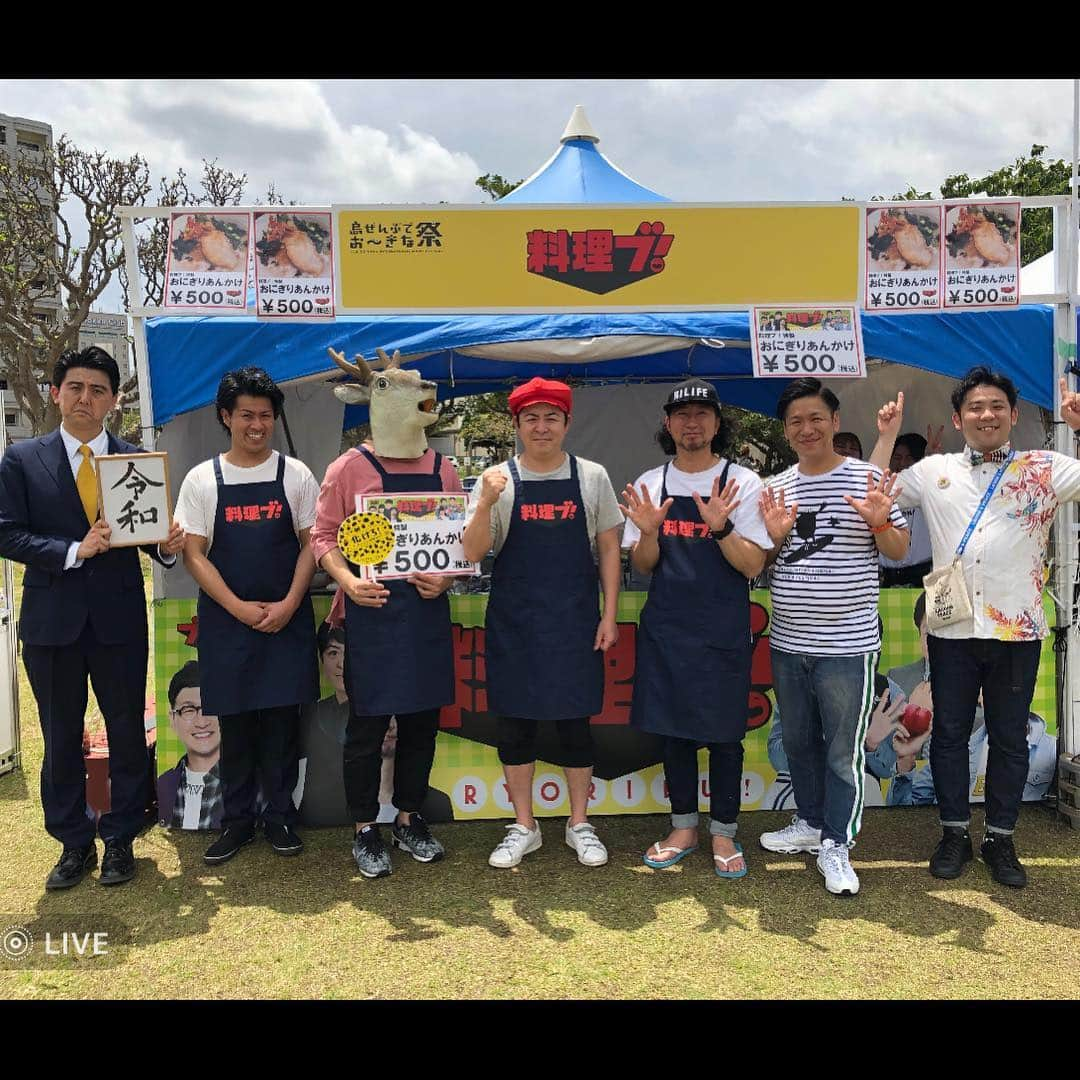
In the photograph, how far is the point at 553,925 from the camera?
3004mm

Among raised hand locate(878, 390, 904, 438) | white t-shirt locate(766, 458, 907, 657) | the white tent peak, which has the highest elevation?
the white tent peak

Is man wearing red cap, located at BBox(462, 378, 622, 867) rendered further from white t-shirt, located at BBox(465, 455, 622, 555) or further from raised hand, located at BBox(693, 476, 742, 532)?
raised hand, located at BBox(693, 476, 742, 532)

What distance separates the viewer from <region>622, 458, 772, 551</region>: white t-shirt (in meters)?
3.15

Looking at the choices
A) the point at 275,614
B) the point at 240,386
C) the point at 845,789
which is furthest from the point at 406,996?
the point at 240,386

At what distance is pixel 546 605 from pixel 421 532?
552mm

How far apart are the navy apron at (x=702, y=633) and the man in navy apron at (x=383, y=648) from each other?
860 millimetres

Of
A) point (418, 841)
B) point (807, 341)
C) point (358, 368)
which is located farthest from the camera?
point (807, 341)

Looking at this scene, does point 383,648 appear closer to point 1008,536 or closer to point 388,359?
point 388,359

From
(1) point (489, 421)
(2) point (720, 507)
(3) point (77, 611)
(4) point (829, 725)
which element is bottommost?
(4) point (829, 725)

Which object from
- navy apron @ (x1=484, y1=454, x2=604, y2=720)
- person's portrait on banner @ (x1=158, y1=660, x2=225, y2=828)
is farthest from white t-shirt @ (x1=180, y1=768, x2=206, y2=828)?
navy apron @ (x1=484, y1=454, x2=604, y2=720)

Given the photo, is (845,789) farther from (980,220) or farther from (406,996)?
(980,220)

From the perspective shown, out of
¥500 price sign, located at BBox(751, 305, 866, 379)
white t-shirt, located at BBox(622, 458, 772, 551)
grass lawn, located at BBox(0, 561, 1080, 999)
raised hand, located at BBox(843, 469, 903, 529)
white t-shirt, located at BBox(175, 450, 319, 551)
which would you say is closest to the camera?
grass lawn, located at BBox(0, 561, 1080, 999)

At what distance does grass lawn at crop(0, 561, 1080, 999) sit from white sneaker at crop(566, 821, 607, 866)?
55 mm

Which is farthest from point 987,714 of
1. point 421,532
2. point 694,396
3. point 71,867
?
point 71,867
